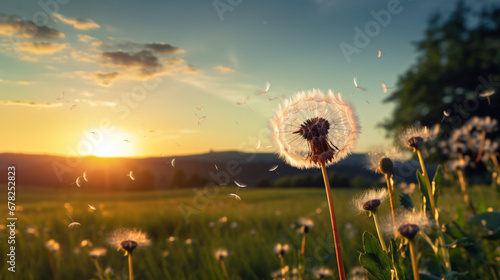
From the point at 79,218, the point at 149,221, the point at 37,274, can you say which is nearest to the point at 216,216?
the point at 149,221

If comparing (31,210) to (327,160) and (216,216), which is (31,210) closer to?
(216,216)

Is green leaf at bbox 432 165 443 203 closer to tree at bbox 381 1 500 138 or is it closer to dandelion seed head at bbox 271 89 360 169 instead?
dandelion seed head at bbox 271 89 360 169

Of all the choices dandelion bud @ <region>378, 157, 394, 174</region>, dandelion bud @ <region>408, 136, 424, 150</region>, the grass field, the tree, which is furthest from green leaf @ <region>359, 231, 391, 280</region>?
the tree

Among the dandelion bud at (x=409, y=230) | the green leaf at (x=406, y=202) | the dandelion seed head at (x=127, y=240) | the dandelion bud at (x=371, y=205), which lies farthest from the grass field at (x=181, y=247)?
the dandelion bud at (x=409, y=230)

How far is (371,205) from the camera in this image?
5.03 ft

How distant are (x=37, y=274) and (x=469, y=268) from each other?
4.60 m

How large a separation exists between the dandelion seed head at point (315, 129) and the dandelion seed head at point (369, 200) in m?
0.19

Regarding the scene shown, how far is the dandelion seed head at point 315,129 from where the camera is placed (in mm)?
1589

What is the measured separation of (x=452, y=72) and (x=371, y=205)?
3087cm

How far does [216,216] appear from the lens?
8.05m

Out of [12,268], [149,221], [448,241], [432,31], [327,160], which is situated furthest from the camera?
[432,31]

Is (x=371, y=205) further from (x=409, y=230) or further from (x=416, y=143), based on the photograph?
(x=416, y=143)

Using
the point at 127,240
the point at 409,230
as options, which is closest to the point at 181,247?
the point at 127,240

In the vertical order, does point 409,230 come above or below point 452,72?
below
